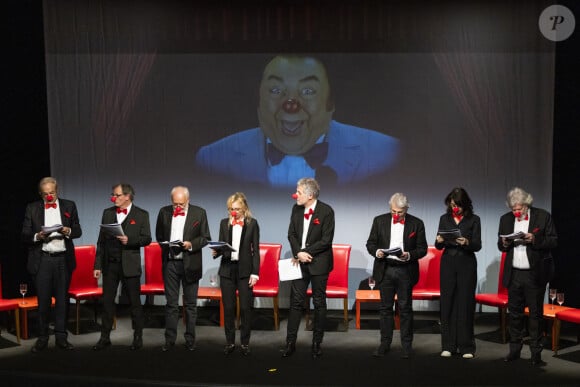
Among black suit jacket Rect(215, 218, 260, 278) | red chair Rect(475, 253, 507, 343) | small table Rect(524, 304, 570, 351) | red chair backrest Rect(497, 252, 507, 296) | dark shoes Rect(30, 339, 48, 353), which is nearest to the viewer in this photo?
black suit jacket Rect(215, 218, 260, 278)

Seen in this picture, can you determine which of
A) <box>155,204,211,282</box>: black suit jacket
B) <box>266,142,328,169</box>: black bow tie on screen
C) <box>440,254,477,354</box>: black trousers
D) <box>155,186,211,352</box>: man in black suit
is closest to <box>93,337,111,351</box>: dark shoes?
<box>155,186,211,352</box>: man in black suit

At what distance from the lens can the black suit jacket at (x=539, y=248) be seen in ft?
19.4

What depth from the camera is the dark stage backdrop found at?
26.0 feet

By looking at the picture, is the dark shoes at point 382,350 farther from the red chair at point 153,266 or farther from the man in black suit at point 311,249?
the red chair at point 153,266

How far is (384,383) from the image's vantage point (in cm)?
541

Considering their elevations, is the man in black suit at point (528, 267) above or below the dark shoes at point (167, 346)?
above

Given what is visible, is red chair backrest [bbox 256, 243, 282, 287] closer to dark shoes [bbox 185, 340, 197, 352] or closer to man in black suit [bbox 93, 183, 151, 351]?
dark shoes [bbox 185, 340, 197, 352]

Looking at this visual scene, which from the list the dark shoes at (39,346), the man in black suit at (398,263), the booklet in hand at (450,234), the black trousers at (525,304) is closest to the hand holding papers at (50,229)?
the dark shoes at (39,346)

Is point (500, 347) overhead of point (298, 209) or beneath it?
beneath

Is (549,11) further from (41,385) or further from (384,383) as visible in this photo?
(41,385)

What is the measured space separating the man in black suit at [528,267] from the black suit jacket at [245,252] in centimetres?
216

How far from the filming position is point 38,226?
634 cm

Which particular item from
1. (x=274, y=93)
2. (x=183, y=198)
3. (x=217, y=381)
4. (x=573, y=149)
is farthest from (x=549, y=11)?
(x=217, y=381)

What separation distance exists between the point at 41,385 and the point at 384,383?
273cm
